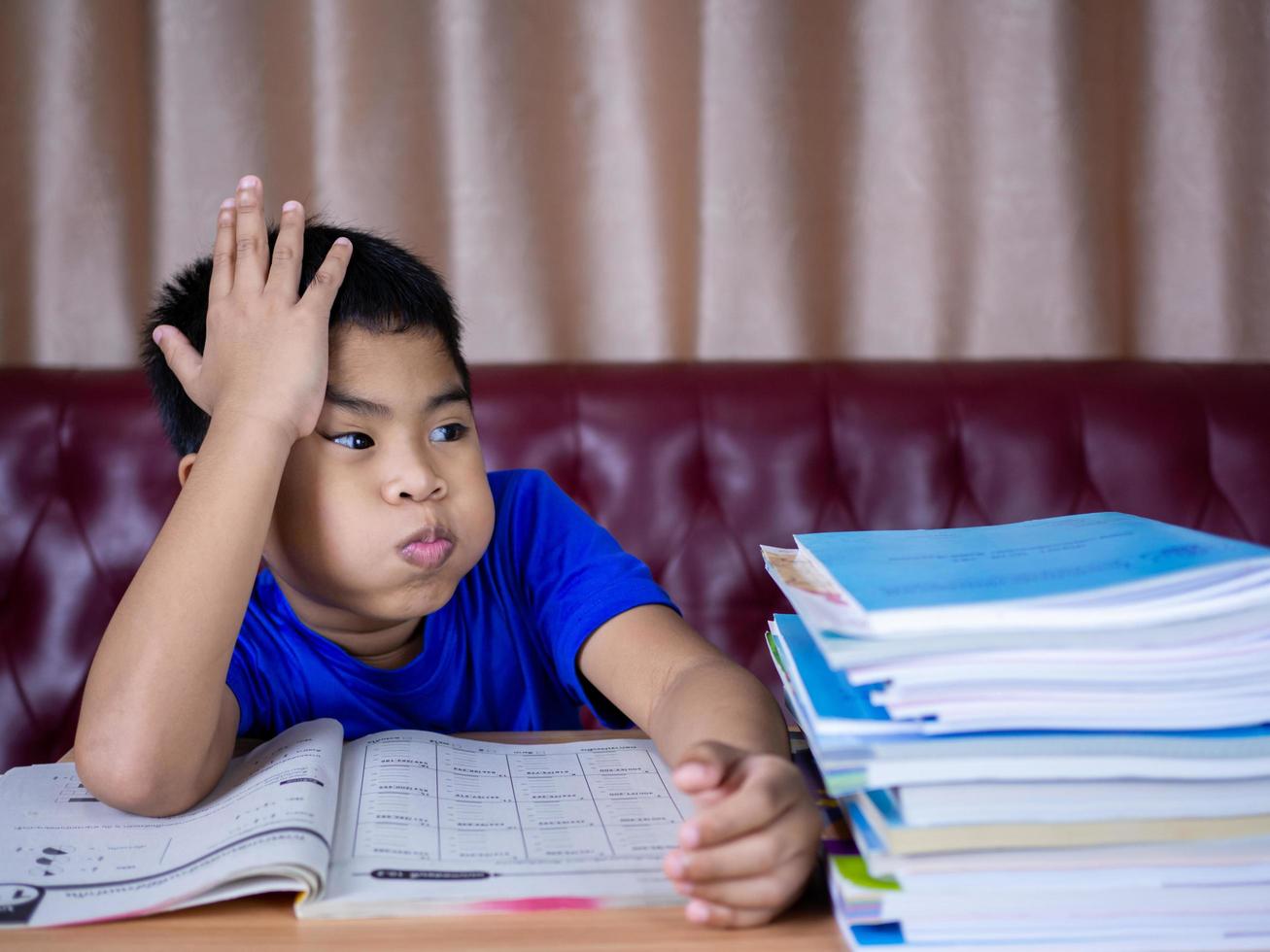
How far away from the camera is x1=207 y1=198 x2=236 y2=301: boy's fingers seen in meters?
0.89

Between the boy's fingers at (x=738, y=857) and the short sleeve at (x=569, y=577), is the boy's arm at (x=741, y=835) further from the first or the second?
the short sleeve at (x=569, y=577)

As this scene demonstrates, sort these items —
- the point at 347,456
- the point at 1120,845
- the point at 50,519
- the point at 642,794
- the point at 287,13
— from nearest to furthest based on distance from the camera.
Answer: the point at 1120,845, the point at 642,794, the point at 347,456, the point at 50,519, the point at 287,13

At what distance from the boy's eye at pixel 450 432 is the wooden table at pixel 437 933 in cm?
45

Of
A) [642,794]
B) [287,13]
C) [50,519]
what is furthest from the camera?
[287,13]

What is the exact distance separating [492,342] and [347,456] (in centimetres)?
97

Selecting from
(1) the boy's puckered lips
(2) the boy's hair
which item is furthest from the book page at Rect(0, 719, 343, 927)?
(2) the boy's hair

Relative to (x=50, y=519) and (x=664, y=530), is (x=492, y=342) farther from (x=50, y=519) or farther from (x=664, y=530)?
(x=50, y=519)

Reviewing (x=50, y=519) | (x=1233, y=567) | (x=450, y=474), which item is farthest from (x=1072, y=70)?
(x=50, y=519)

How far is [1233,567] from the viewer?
494 millimetres

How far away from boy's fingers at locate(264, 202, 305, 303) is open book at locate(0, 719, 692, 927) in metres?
0.34

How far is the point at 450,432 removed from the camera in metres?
0.93

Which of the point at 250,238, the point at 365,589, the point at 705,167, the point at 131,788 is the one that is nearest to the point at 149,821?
the point at 131,788

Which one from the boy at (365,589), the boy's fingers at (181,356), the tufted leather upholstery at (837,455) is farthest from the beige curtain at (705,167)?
the boy's fingers at (181,356)

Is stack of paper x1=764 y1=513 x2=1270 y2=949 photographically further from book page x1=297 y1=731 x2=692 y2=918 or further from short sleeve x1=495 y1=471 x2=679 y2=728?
short sleeve x1=495 y1=471 x2=679 y2=728
